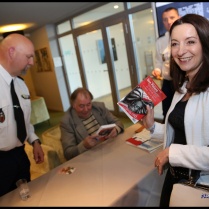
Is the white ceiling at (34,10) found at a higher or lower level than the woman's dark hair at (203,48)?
higher

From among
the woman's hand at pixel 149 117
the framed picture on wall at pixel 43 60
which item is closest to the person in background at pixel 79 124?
the woman's hand at pixel 149 117

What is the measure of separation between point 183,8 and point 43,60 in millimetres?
4974

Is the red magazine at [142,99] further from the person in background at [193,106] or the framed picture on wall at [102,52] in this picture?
the framed picture on wall at [102,52]

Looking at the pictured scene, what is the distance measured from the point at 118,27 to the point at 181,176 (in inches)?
153

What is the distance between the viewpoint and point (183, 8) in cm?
252

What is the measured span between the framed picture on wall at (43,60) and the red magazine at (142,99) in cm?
549

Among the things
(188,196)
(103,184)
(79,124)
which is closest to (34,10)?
(79,124)

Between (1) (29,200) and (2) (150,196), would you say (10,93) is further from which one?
(2) (150,196)

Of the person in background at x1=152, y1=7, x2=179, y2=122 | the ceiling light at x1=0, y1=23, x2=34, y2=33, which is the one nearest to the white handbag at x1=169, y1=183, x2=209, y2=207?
the person in background at x1=152, y1=7, x2=179, y2=122

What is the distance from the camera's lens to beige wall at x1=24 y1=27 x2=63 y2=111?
638 centimetres

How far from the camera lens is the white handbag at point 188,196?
0.96 m

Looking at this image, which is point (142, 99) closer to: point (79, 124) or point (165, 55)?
point (79, 124)

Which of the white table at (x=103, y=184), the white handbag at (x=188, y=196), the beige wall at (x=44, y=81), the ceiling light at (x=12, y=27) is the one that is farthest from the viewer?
the beige wall at (x=44, y=81)

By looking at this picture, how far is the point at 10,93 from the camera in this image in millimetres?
1612
